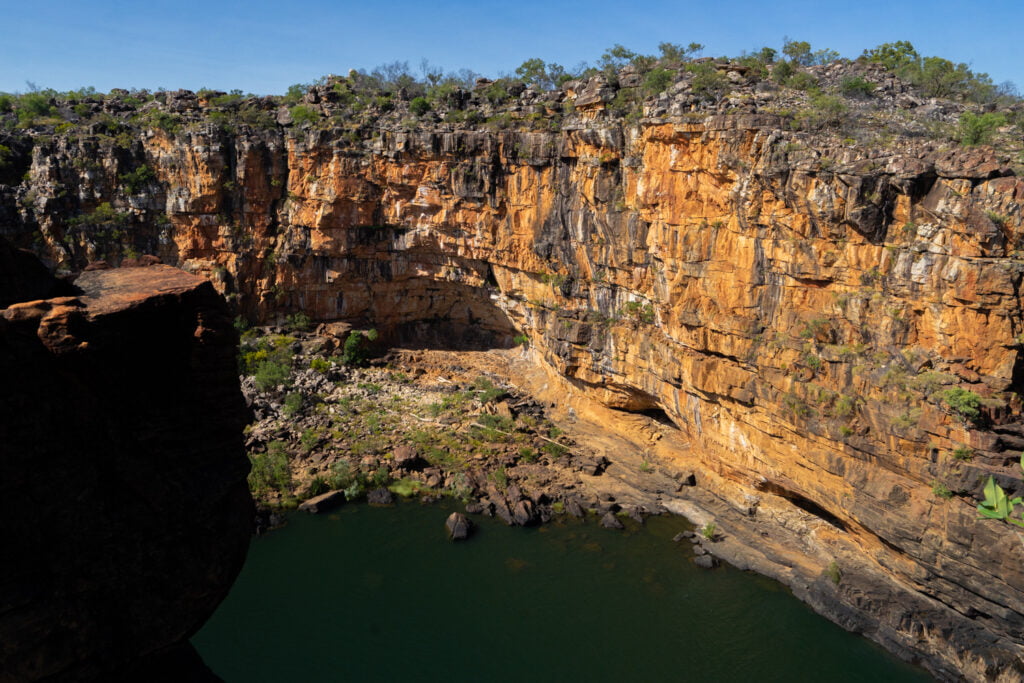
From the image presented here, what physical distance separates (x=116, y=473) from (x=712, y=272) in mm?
16703

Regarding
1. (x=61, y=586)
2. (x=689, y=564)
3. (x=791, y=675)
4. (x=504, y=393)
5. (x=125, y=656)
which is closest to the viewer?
(x=61, y=586)

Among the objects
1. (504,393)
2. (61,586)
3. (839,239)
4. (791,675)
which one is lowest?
(791,675)

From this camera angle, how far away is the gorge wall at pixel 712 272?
1492 centimetres

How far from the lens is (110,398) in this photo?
7.28m

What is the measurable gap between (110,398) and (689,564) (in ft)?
58.5

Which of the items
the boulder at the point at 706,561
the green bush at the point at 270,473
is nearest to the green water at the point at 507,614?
the boulder at the point at 706,561

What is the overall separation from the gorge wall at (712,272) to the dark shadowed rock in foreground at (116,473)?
14.9 m

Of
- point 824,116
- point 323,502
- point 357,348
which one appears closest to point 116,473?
point 323,502

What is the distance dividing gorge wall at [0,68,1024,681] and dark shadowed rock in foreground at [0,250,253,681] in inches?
587

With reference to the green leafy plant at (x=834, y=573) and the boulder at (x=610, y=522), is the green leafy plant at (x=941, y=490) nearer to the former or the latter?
the green leafy plant at (x=834, y=573)

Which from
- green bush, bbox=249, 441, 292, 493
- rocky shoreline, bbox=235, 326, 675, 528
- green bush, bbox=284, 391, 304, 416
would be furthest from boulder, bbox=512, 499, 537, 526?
green bush, bbox=284, 391, 304, 416

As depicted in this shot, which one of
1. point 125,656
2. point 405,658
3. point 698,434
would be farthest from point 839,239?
point 125,656

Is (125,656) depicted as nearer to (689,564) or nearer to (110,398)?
(110,398)

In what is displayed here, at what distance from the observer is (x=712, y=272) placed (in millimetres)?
19734
